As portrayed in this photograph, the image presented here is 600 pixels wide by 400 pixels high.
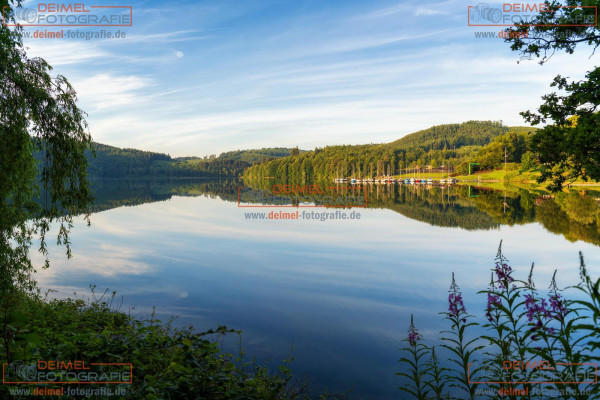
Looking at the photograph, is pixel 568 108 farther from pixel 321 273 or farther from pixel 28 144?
pixel 28 144

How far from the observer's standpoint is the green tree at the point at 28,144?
9.47 m

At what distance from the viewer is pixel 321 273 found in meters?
17.8

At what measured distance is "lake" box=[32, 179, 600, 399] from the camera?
1014cm

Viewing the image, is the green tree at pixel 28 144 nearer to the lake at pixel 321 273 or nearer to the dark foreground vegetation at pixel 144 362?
the dark foreground vegetation at pixel 144 362

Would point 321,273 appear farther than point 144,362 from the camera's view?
Yes

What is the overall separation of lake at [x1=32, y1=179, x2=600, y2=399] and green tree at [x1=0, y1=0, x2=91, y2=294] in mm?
4523

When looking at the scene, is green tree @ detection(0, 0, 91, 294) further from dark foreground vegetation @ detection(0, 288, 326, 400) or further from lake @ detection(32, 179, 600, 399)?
lake @ detection(32, 179, 600, 399)

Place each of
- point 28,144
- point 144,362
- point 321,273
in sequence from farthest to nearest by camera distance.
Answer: point 321,273
point 28,144
point 144,362

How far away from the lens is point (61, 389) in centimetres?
467

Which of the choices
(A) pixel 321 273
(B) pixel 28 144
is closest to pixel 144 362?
(B) pixel 28 144

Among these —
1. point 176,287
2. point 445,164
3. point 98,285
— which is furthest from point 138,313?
point 445,164

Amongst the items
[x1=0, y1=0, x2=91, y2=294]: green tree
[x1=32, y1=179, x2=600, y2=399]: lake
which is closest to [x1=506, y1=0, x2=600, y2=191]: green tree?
[x1=32, y1=179, x2=600, y2=399]: lake

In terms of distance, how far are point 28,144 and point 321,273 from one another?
12.8 m

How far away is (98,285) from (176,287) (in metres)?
3.68
